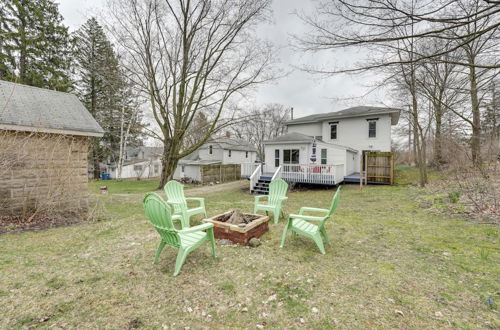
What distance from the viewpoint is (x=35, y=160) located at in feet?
18.5

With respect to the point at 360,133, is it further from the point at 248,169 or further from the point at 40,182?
the point at 40,182

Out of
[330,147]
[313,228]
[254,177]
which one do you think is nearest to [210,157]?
[254,177]

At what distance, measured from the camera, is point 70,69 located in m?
17.4

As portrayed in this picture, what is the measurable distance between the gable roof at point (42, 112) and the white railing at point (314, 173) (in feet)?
30.8

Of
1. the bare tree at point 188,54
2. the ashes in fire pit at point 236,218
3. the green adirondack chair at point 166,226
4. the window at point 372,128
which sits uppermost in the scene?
the bare tree at point 188,54

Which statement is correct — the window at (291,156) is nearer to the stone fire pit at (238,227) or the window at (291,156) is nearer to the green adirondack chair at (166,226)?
the stone fire pit at (238,227)

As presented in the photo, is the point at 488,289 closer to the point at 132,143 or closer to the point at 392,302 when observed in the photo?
the point at 392,302

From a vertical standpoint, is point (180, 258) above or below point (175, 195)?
below

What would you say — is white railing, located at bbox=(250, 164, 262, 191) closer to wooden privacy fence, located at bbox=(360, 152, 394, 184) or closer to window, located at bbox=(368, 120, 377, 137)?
wooden privacy fence, located at bbox=(360, 152, 394, 184)

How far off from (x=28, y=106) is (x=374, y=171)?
1651 centimetres

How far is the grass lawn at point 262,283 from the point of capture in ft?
6.54

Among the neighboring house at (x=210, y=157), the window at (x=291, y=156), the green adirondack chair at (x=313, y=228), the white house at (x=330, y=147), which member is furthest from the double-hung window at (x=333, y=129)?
the green adirondack chair at (x=313, y=228)

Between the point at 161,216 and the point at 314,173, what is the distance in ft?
34.2

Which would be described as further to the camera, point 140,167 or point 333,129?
point 140,167
